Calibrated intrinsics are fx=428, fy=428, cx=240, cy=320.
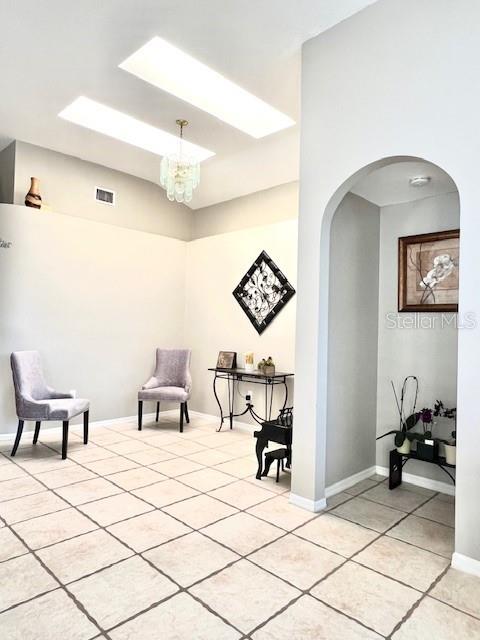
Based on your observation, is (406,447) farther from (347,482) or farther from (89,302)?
(89,302)

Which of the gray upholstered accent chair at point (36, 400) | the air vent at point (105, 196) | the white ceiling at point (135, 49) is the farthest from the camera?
the air vent at point (105, 196)

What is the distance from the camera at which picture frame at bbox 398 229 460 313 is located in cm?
352

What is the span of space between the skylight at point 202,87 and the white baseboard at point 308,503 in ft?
11.5

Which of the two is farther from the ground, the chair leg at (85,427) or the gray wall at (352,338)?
the gray wall at (352,338)

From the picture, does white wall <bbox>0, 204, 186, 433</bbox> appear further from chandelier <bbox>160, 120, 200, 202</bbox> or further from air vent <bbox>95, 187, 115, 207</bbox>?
chandelier <bbox>160, 120, 200, 202</bbox>

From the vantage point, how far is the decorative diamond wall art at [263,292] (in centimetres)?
526

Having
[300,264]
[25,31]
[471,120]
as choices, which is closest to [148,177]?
[25,31]

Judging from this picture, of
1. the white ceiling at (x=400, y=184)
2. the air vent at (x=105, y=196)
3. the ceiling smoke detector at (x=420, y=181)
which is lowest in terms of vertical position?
the ceiling smoke detector at (x=420, y=181)

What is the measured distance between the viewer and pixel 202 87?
156 inches

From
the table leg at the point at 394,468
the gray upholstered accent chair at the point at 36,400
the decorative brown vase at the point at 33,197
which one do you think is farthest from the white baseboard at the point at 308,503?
the decorative brown vase at the point at 33,197

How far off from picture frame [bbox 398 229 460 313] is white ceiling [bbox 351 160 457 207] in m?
0.35

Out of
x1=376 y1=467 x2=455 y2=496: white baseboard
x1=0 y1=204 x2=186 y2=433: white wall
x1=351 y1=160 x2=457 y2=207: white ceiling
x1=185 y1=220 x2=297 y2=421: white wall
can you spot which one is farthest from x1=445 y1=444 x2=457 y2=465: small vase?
x1=0 y1=204 x2=186 y2=433: white wall

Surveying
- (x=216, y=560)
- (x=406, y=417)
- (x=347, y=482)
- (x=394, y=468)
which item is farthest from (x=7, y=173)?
(x=394, y=468)

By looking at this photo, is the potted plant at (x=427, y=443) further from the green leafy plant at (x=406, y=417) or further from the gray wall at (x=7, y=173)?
the gray wall at (x=7, y=173)
